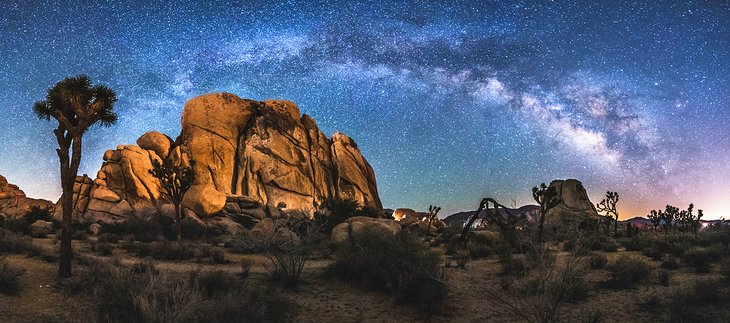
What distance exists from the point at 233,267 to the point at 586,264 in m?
13.3

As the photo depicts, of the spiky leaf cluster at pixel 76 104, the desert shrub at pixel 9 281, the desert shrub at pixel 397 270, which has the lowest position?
the desert shrub at pixel 9 281

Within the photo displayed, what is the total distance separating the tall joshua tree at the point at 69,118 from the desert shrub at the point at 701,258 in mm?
20634

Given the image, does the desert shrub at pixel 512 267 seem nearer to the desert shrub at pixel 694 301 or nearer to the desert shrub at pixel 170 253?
Result: the desert shrub at pixel 694 301

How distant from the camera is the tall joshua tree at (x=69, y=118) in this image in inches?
569

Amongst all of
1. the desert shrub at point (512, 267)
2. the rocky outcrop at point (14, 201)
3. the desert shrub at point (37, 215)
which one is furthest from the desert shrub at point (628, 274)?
the rocky outcrop at point (14, 201)

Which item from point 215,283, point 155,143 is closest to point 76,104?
point 215,283

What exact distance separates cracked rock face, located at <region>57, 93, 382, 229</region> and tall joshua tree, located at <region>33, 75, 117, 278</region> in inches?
931

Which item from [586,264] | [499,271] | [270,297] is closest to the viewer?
[270,297]

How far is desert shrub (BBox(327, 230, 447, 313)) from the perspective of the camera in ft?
42.6

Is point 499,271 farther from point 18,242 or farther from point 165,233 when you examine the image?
point 165,233

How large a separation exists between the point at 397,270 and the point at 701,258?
10.6 meters

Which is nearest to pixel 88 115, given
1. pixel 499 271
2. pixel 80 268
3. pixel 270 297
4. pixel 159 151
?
pixel 80 268

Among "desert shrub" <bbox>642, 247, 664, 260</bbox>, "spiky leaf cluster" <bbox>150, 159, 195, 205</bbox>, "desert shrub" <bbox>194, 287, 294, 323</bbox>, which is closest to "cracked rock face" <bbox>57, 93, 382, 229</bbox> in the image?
"spiky leaf cluster" <bbox>150, 159, 195, 205</bbox>

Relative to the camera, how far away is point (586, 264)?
15.7m
